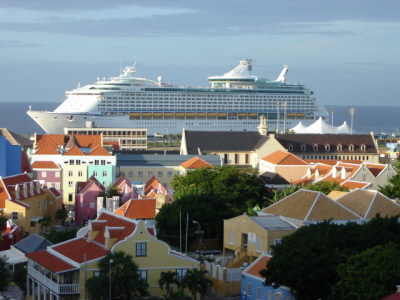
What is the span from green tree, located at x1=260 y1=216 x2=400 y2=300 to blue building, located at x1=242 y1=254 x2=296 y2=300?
435mm

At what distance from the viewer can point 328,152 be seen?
260 ft

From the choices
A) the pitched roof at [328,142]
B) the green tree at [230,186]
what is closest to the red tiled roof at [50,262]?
the green tree at [230,186]

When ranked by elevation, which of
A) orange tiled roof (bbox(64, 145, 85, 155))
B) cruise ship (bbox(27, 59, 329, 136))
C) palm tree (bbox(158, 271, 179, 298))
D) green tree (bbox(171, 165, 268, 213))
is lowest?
palm tree (bbox(158, 271, 179, 298))

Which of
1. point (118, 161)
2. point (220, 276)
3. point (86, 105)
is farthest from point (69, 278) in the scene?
point (86, 105)

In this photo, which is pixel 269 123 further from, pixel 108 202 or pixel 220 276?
pixel 220 276

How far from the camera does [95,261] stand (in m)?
29.0

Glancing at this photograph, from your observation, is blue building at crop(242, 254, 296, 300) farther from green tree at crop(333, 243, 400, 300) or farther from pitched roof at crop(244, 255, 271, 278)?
green tree at crop(333, 243, 400, 300)

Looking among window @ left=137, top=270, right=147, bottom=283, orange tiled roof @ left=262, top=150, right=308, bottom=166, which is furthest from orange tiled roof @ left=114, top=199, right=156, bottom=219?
orange tiled roof @ left=262, top=150, right=308, bottom=166

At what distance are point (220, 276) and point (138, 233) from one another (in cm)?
463

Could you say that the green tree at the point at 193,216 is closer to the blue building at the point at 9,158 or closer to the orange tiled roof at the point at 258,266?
the orange tiled roof at the point at 258,266

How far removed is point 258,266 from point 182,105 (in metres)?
132

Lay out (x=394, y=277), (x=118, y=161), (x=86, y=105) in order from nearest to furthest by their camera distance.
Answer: (x=394, y=277) → (x=118, y=161) → (x=86, y=105)

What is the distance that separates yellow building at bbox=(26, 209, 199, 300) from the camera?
29062mm

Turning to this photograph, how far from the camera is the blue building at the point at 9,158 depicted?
177 ft
